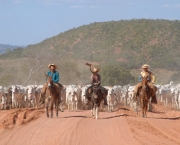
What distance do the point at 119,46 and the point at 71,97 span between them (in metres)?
64.4

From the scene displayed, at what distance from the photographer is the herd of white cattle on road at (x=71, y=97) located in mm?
29541

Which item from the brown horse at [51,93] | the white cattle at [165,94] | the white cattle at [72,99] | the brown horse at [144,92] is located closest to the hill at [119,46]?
the white cattle at [165,94]

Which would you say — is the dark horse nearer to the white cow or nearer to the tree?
the white cow

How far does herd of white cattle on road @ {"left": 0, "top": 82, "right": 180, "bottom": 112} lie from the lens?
29541mm

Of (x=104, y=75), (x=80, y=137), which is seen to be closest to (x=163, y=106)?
(x=80, y=137)

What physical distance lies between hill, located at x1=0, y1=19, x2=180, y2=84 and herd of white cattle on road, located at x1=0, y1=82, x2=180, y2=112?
1580 inches

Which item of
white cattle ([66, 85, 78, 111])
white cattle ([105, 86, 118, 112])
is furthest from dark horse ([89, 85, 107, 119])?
white cattle ([66, 85, 78, 111])

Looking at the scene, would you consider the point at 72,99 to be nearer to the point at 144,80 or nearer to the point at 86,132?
the point at 144,80

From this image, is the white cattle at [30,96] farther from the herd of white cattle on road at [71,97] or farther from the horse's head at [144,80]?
the horse's head at [144,80]

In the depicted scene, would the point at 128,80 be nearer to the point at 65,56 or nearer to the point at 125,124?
the point at 65,56

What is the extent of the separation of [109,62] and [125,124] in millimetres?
69686

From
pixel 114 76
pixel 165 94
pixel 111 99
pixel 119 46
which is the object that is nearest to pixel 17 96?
pixel 111 99

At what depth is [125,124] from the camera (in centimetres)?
1738

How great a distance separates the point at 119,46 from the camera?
93438 millimetres
